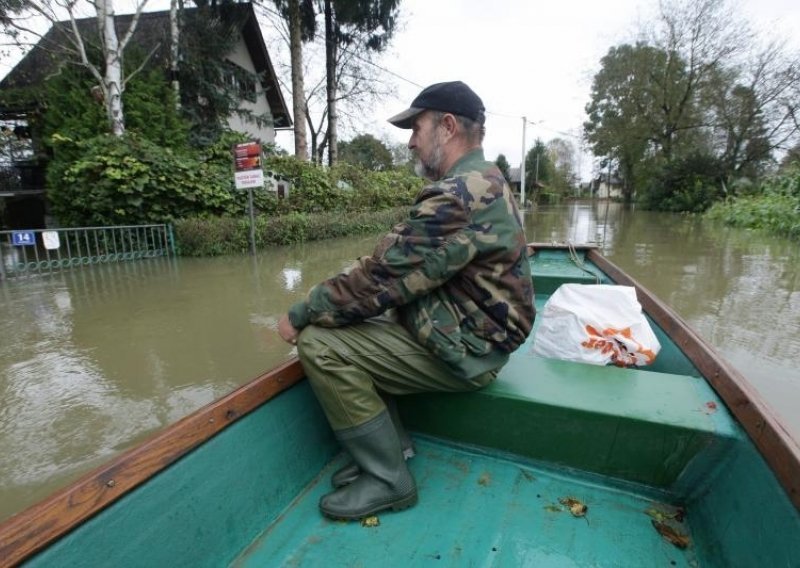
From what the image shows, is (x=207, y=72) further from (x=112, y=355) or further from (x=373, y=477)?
(x=373, y=477)

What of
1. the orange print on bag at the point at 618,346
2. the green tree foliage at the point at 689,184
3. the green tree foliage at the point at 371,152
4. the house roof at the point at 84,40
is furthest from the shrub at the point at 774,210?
the green tree foliage at the point at 371,152

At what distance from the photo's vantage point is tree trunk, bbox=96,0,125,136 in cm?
819

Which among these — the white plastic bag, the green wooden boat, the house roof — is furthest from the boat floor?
the house roof

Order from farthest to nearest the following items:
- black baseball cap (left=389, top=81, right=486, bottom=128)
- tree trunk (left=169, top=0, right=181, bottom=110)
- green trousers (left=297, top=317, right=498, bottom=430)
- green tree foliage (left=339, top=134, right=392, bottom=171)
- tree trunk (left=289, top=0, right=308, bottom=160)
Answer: green tree foliage (left=339, top=134, right=392, bottom=171) → tree trunk (left=289, top=0, right=308, bottom=160) → tree trunk (left=169, top=0, right=181, bottom=110) → black baseball cap (left=389, top=81, right=486, bottom=128) → green trousers (left=297, top=317, right=498, bottom=430)

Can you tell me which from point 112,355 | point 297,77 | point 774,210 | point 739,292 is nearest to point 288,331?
point 112,355

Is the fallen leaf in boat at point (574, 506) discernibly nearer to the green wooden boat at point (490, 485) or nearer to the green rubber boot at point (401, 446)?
the green wooden boat at point (490, 485)

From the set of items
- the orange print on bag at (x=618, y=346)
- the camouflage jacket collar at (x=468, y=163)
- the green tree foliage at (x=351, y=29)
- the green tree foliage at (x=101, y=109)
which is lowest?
the orange print on bag at (x=618, y=346)

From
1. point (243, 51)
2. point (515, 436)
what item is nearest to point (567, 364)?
point (515, 436)

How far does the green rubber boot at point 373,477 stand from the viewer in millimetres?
1471

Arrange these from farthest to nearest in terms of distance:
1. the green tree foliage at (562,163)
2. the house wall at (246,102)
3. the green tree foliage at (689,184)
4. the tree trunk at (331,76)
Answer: the green tree foliage at (562,163)
the green tree foliage at (689,184)
the tree trunk at (331,76)
the house wall at (246,102)

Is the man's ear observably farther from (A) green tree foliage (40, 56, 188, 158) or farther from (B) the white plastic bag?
(A) green tree foliage (40, 56, 188, 158)

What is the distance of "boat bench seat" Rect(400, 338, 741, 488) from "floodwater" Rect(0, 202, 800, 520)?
1.31 metres

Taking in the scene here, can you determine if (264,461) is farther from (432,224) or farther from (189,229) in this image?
(189,229)

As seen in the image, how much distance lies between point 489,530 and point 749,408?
34.1 inches
